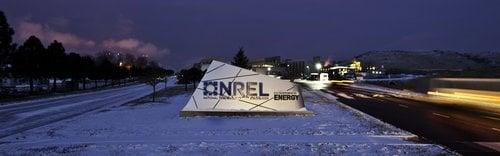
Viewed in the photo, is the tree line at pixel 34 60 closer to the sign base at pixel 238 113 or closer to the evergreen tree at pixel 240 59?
the evergreen tree at pixel 240 59

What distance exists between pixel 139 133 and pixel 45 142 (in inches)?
117

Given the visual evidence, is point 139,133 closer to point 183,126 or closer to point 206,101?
point 183,126

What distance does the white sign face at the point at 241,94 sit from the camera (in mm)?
26266

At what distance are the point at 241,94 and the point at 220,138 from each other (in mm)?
9406

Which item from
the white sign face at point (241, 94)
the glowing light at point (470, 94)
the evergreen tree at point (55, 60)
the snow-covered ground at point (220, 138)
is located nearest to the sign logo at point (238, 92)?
the white sign face at point (241, 94)

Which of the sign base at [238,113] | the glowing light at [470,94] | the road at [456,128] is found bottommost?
the road at [456,128]

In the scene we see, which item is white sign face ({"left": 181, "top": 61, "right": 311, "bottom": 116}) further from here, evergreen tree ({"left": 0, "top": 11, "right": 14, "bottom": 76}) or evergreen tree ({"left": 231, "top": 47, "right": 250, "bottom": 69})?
evergreen tree ({"left": 231, "top": 47, "right": 250, "bottom": 69})

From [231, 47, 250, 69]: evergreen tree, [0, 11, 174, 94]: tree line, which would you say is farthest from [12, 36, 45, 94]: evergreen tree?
[231, 47, 250, 69]: evergreen tree

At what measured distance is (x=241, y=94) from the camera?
26609mm

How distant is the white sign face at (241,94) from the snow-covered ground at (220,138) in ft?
6.23

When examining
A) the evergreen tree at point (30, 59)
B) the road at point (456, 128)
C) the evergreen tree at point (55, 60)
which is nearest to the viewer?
the road at point (456, 128)

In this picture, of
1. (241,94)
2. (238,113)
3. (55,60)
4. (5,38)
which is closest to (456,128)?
(238,113)

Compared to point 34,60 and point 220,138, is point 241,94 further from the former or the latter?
point 34,60

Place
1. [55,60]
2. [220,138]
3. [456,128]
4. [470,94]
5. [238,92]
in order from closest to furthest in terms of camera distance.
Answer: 1. [220,138]
2. [456,128]
3. [238,92]
4. [470,94]
5. [55,60]
